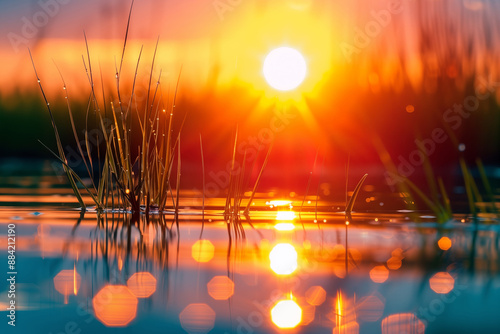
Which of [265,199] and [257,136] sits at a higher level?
[257,136]

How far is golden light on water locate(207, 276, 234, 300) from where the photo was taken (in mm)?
1762

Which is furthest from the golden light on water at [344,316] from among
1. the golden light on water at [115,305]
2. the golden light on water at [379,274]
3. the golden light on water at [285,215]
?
the golden light on water at [285,215]

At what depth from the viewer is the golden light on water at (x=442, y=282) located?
6.10ft

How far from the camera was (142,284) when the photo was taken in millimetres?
1861

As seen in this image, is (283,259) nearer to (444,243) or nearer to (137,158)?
(444,243)

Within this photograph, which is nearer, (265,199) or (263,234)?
(263,234)

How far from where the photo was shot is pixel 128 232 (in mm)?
2869

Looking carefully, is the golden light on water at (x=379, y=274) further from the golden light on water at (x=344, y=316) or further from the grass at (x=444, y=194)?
the grass at (x=444, y=194)

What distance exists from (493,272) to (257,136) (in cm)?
381

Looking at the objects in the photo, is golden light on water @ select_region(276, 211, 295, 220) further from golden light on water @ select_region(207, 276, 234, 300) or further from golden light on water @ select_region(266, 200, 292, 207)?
Answer: golden light on water @ select_region(207, 276, 234, 300)

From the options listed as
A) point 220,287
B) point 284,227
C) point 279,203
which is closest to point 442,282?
point 220,287

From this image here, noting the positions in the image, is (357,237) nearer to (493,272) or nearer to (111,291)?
(493,272)

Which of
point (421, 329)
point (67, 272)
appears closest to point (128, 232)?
point (67, 272)

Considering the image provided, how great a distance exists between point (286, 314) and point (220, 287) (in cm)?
31
